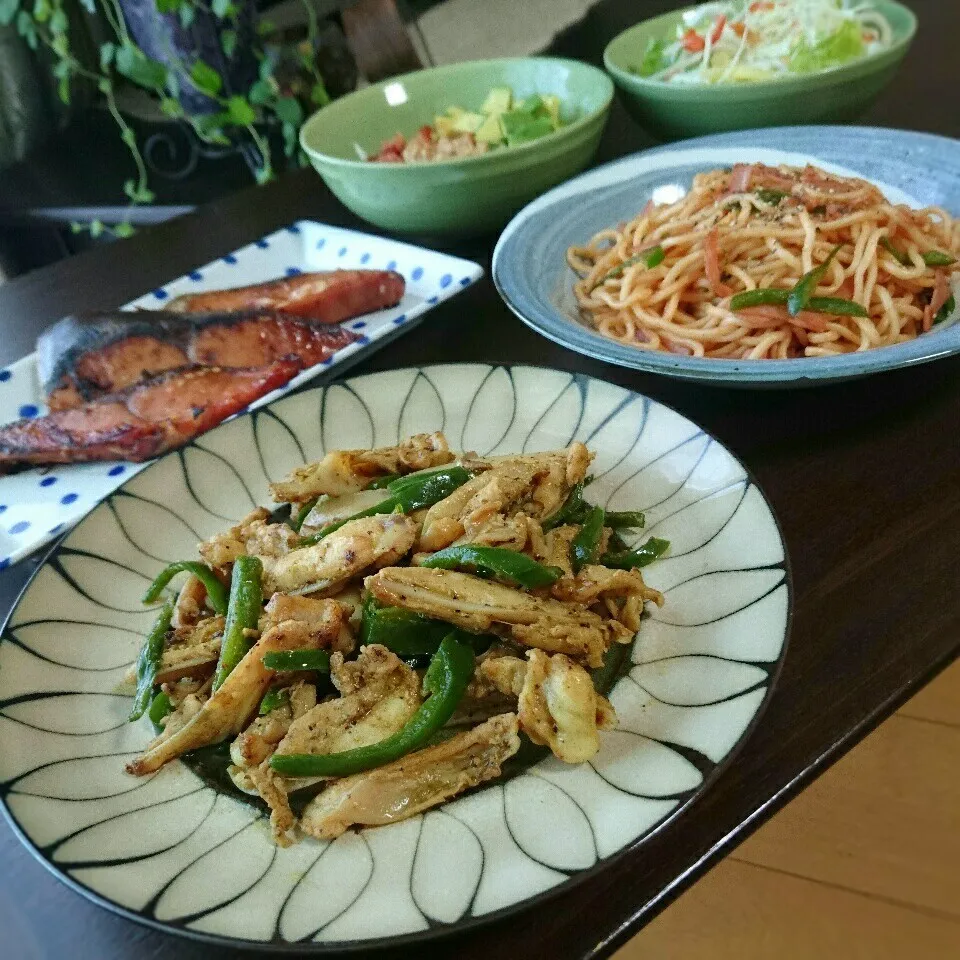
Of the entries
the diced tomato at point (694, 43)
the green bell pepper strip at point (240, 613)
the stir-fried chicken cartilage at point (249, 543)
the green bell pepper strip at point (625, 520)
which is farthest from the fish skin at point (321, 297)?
the diced tomato at point (694, 43)

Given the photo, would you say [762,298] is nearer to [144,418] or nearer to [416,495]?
[416,495]

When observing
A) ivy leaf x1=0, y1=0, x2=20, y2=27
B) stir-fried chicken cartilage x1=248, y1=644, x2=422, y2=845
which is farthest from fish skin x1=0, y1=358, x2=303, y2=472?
ivy leaf x1=0, y1=0, x2=20, y2=27

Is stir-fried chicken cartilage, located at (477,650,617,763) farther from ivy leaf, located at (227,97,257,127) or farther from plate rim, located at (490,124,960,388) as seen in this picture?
ivy leaf, located at (227,97,257,127)

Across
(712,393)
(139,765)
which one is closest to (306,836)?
(139,765)

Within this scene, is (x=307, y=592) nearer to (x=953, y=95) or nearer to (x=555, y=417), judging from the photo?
(x=555, y=417)

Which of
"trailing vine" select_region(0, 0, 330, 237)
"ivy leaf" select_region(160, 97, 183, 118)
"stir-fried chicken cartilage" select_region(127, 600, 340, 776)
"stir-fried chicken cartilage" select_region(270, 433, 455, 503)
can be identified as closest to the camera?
"stir-fried chicken cartilage" select_region(127, 600, 340, 776)

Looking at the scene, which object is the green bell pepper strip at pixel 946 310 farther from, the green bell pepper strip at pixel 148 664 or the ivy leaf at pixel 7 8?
the ivy leaf at pixel 7 8
